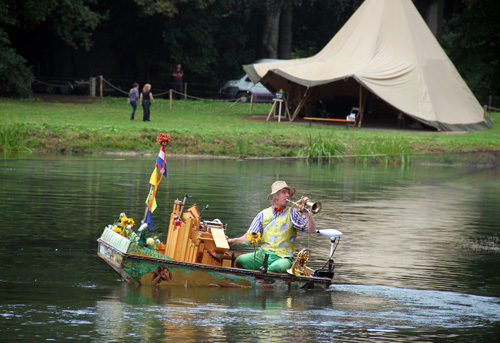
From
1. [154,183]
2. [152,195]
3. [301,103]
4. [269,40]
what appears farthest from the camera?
[269,40]

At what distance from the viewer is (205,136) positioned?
101 feet

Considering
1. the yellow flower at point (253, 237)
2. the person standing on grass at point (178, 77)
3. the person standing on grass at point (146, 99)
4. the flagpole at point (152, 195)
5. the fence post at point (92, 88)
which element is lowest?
the yellow flower at point (253, 237)

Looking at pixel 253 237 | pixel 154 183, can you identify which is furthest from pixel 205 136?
pixel 253 237

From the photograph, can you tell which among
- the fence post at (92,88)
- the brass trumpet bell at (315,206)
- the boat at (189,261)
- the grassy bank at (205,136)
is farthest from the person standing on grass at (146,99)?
the brass trumpet bell at (315,206)

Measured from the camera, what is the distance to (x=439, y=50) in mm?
39906

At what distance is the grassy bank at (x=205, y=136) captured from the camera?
96.6ft

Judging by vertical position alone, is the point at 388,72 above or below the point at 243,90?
above

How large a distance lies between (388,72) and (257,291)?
1066 inches

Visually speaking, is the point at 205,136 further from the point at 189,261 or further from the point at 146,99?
the point at 189,261

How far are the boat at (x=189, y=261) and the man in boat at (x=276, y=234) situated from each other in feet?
0.61

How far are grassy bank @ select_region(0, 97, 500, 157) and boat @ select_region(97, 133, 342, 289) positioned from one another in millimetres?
18232

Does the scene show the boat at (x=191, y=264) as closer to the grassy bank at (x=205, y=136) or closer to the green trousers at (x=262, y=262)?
the green trousers at (x=262, y=262)

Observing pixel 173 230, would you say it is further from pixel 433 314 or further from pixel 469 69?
pixel 469 69

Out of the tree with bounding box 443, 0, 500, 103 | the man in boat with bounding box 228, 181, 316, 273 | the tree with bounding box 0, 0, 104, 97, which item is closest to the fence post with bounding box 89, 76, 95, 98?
the tree with bounding box 0, 0, 104, 97
